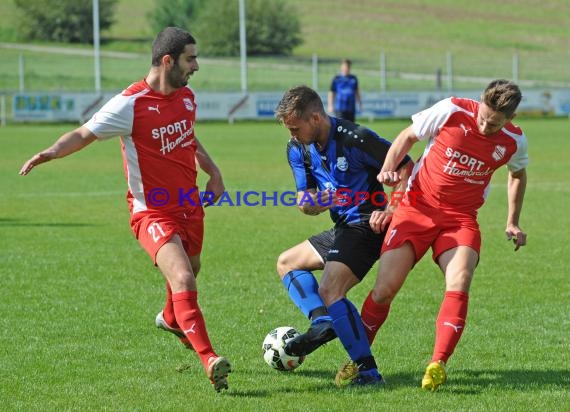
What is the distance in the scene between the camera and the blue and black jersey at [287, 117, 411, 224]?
19.6 ft

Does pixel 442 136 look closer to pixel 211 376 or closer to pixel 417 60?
pixel 211 376

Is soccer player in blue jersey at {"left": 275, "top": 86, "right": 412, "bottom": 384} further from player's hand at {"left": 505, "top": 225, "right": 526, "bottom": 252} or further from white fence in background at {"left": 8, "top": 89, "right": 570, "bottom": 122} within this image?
white fence in background at {"left": 8, "top": 89, "right": 570, "bottom": 122}

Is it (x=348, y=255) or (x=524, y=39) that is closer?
(x=348, y=255)

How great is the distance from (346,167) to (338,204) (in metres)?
0.23

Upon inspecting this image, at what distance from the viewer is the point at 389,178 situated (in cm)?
561

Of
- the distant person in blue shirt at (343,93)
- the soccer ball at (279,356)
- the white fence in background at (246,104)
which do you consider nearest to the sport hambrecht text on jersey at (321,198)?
the soccer ball at (279,356)

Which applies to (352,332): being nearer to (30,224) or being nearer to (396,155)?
(396,155)

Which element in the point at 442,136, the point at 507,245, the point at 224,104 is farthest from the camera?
the point at 224,104

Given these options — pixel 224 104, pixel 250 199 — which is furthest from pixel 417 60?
pixel 250 199

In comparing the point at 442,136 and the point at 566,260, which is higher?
the point at 442,136

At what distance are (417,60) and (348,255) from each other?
143 feet

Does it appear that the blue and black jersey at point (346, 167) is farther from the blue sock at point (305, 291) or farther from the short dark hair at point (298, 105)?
the blue sock at point (305, 291)

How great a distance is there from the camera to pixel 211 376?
539 cm

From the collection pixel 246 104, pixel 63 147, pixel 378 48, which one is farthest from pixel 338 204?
pixel 378 48
